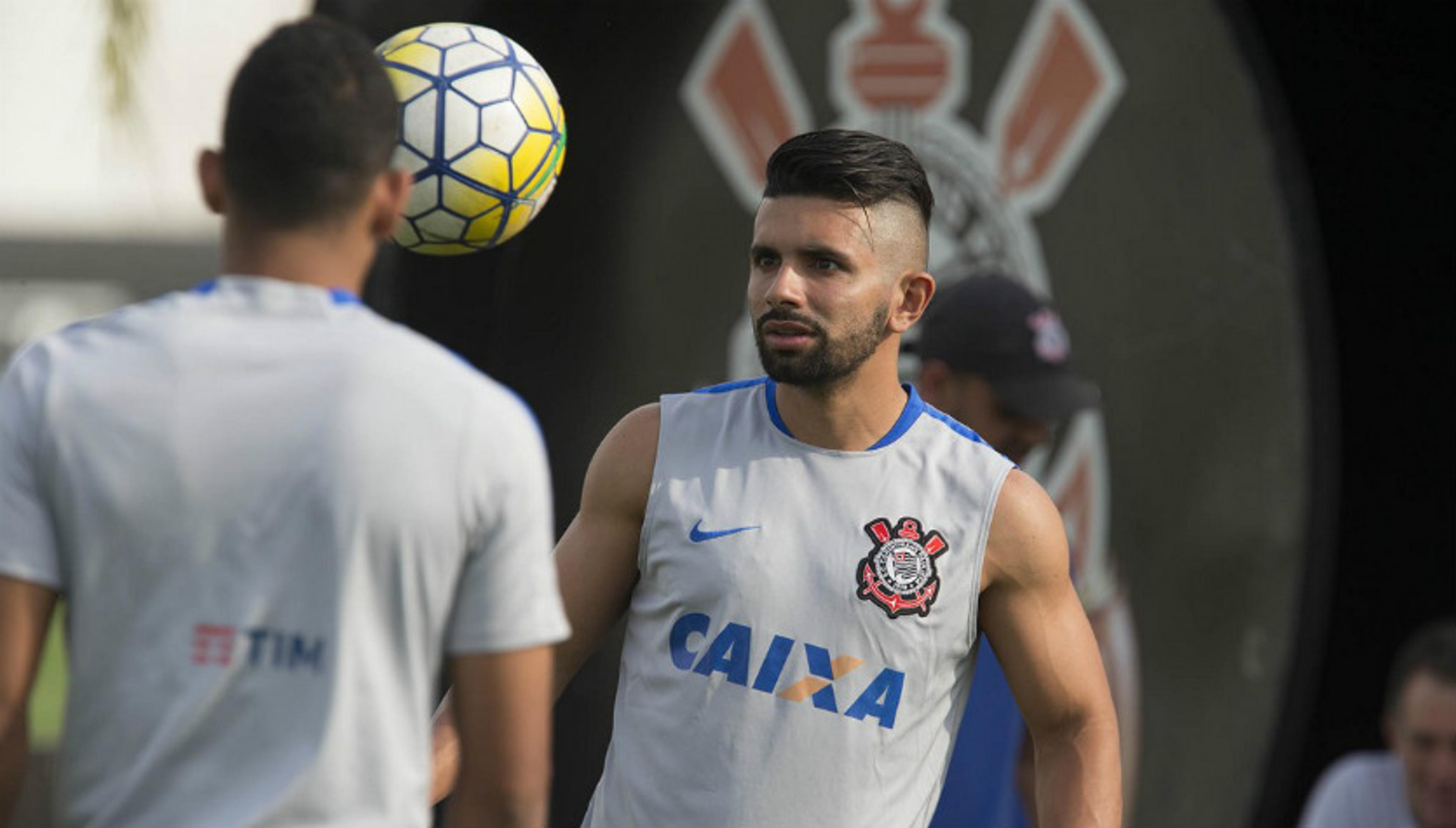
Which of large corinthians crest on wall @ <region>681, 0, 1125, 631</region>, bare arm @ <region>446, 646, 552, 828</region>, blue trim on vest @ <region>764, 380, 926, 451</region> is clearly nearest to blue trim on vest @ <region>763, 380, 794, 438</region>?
blue trim on vest @ <region>764, 380, 926, 451</region>

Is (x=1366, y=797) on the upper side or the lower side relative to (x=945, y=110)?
lower

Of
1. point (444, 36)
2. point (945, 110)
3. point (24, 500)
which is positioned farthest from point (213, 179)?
point (945, 110)

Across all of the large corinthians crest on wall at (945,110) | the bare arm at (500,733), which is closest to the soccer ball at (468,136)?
the bare arm at (500,733)

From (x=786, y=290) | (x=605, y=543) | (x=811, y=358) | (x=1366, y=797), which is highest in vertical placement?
(x=786, y=290)

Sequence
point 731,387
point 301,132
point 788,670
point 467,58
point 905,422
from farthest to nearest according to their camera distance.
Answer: point 467,58 < point 731,387 < point 905,422 < point 788,670 < point 301,132

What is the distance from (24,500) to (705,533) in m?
1.34

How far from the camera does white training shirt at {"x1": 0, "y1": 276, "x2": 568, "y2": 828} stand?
241 centimetres

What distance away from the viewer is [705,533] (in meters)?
3.54

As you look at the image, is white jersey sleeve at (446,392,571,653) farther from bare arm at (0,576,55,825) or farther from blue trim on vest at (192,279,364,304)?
bare arm at (0,576,55,825)

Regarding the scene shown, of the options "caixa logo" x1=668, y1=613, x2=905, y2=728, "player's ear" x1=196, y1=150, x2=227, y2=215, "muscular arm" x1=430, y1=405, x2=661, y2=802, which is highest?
"player's ear" x1=196, y1=150, x2=227, y2=215

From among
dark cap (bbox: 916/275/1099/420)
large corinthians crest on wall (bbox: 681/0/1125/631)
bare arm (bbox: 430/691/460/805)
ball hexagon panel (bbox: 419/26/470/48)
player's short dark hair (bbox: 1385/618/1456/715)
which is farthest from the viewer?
large corinthians crest on wall (bbox: 681/0/1125/631)

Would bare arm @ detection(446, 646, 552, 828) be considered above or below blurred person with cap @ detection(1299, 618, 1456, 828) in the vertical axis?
above

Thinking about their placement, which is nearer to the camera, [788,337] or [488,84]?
[788,337]

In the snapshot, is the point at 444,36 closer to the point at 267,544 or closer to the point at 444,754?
the point at 444,754
